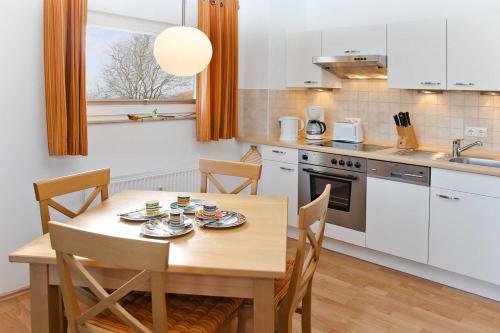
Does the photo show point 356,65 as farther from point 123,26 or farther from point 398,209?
point 123,26

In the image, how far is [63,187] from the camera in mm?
2486

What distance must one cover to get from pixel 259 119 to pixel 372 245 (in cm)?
169

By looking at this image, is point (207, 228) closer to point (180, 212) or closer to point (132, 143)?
point (180, 212)

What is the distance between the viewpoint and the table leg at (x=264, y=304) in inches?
Answer: 66.9

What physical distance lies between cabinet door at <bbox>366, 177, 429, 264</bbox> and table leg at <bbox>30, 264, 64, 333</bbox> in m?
2.48

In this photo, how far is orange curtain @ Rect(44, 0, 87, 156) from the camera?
121 inches

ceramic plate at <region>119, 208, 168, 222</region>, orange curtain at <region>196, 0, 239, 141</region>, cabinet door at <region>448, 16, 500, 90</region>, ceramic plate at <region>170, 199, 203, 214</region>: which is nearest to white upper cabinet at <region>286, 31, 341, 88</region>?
orange curtain at <region>196, 0, 239, 141</region>

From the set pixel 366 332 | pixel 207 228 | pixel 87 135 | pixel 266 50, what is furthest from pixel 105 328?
pixel 266 50

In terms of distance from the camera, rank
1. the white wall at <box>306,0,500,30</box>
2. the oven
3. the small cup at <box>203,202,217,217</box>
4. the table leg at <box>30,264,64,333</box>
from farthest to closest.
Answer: the oven
the white wall at <box>306,0,500,30</box>
the small cup at <box>203,202,217,217</box>
the table leg at <box>30,264,64,333</box>

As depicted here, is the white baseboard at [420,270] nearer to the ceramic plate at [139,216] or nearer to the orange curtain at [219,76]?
the orange curtain at [219,76]

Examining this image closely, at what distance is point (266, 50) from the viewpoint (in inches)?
177

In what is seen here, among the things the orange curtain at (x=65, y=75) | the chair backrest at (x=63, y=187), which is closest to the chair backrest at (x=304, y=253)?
the chair backrest at (x=63, y=187)

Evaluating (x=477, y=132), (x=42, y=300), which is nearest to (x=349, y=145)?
(x=477, y=132)

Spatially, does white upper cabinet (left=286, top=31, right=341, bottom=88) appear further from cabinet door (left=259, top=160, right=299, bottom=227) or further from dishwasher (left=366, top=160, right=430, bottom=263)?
dishwasher (left=366, top=160, right=430, bottom=263)
